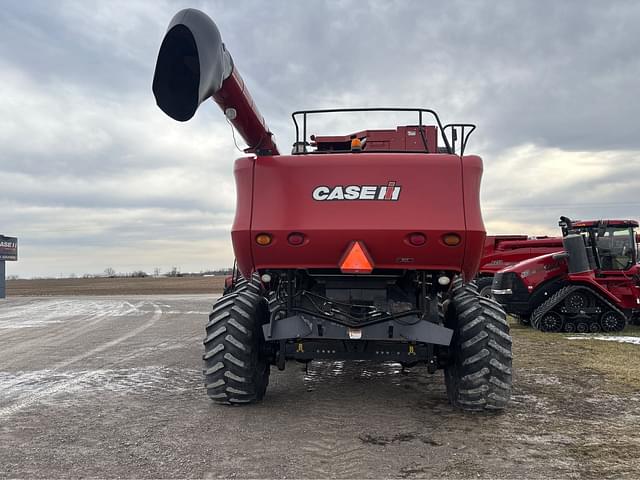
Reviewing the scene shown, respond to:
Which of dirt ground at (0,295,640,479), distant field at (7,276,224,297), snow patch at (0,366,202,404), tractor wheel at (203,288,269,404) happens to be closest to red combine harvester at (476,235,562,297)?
dirt ground at (0,295,640,479)

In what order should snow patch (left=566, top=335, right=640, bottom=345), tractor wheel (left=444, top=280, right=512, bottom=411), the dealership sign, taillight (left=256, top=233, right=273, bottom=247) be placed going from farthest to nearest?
the dealership sign, snow patch (left=566, top=335, right=640, bottom=345), tractor wheel (left=444, top=280, right=512, bottom=411), taillight (left=256, top=233, right=273, bottom=247)

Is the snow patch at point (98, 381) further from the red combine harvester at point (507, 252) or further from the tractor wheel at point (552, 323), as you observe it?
the red combine harvester at point (507, 252)

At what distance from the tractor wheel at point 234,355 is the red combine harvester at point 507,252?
12245mm

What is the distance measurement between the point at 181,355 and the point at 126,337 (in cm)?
318

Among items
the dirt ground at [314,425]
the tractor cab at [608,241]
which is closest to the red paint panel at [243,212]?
the dirt ground at [314,425]

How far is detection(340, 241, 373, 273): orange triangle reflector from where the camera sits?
459 centimetres

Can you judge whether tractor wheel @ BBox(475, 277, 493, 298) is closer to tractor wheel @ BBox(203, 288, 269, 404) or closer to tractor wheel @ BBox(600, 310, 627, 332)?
tractor wheel @ BBox(600, 310, 627, 332)

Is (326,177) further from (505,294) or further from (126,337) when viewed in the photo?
(505,294)

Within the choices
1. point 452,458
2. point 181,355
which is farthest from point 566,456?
point 181,355

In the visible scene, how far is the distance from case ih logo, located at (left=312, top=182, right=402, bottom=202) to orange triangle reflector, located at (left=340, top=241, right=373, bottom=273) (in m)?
0.41

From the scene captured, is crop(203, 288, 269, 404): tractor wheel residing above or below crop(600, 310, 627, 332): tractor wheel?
above

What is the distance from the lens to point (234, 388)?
203 inches

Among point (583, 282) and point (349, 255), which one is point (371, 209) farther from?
point (583, 282)

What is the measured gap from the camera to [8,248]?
3703 centimetres
